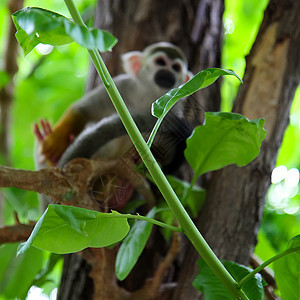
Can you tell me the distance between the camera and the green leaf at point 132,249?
1.08 meters

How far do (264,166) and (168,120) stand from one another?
0.52 meters

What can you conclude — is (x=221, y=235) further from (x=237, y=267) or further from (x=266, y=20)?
(x=266, y=20)

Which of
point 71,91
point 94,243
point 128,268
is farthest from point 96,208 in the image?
point 71,91

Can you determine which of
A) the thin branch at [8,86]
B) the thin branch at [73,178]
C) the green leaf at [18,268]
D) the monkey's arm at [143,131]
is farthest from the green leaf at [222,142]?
the thin branch at [8,86]

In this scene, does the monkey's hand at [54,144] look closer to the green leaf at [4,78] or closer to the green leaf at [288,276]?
the green leaf at [4,78]

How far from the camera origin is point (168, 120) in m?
1.16

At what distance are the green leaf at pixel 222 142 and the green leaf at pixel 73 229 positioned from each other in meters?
0.39

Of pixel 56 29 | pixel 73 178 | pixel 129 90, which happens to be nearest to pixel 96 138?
pixel 73 178

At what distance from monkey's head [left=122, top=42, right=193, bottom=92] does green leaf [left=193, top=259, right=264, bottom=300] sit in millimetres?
1254

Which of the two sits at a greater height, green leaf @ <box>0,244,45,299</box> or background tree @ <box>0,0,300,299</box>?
background tree @ <box>0,0,300,299</box>

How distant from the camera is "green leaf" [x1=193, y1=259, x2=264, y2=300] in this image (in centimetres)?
95

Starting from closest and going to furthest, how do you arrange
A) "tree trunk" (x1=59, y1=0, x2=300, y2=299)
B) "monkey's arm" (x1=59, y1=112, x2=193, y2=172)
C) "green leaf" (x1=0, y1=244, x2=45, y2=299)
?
"monkey's arm" (x1=59, y1=112, x2=193, y2=172), "tree trunk" (x1=59, y1=0, x2=300, y2=299), "green leaf" (x1=0, y1=244, x2=45, y2=299)

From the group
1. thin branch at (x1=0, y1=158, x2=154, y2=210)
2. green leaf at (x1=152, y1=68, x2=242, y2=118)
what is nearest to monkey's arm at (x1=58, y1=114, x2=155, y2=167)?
thin branch at (x1=0, y1=158, x2=154, y2=210)

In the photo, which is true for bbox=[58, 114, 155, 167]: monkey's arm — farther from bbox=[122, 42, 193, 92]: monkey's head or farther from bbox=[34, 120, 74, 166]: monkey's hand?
bbox=[122, 42, 193, 92]: monkey's head
